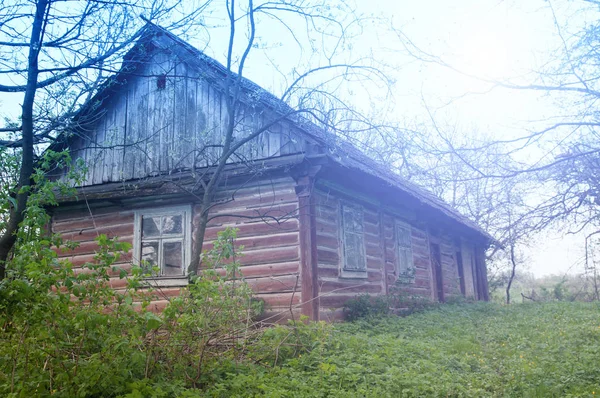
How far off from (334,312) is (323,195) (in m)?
2.27

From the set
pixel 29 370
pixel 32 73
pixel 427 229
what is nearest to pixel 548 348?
Answer: pixel 29 370

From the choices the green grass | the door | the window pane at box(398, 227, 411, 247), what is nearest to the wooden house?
the window pane at box(398, 227, 411, 247)

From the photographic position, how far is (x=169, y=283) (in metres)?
9.88

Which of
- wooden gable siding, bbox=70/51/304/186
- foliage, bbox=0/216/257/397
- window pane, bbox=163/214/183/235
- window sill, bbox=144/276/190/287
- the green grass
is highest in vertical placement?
wooden gable siding, bbox=70/51/304/186

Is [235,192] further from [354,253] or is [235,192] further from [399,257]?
[399,257]

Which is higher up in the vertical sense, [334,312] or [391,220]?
[391,220]

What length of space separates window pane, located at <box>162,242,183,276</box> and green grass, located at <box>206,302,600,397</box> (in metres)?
3.50

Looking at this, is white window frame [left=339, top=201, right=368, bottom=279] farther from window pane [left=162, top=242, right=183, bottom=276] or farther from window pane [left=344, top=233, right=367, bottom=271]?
window pane [left=162, top=242, right=183, bottom=276]

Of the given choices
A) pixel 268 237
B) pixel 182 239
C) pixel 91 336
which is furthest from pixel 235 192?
pixel 91 336

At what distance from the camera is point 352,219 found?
11.1m

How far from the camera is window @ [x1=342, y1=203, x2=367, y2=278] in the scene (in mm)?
10586

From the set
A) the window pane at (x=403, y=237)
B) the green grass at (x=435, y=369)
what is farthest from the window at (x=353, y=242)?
the window pane at (x=403, y=237)

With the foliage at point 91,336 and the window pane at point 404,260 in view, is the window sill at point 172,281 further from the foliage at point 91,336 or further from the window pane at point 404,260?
the window pane at point 404,260

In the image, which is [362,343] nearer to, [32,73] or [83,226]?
[32,73]
